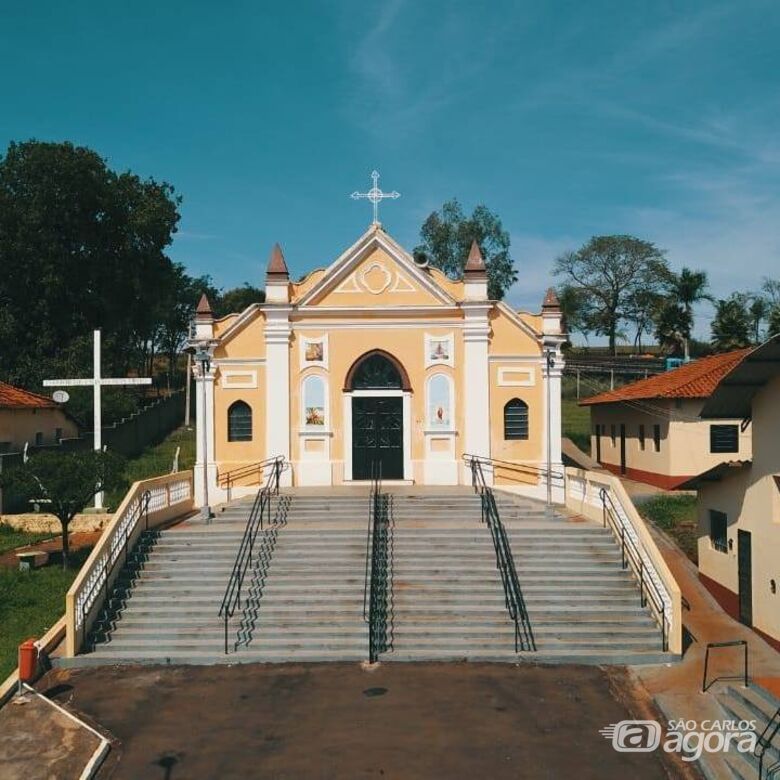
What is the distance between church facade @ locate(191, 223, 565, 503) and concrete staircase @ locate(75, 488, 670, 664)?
4339mm

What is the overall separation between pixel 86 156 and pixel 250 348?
27.1 meters

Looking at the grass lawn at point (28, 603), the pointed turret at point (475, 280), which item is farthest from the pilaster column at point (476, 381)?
the grass lawn at point (28, 603)

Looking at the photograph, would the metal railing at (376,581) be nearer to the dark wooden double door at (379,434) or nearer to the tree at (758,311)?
the dark wooden double door at (379,434)

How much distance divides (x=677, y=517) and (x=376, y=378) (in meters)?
9.50

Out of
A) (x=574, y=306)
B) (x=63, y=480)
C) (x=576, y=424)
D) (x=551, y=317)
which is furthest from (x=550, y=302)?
(x=574, y=306)

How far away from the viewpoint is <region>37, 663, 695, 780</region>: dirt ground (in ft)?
33.6

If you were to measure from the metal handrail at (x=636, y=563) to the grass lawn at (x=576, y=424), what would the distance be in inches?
975

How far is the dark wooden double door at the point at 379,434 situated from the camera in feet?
78.2

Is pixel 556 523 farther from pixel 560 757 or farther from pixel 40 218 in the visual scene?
pixel 40 218

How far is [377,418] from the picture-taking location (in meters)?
23.9

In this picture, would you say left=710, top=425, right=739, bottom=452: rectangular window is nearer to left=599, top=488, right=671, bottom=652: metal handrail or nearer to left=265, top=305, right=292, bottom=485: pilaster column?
left=599, top=488, right=671, bottom=652: metal handrail

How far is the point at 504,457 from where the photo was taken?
2367 centimetres

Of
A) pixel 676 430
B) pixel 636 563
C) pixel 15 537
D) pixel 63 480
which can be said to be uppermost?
pixel 676 430

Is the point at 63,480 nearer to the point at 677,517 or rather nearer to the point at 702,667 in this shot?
the point at 702,667
